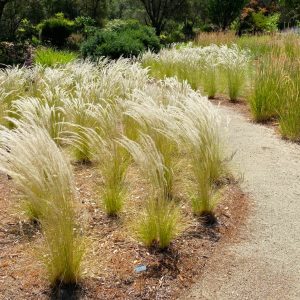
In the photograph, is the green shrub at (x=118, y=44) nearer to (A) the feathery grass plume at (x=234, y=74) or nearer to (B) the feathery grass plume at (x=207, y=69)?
(B) the feathery grass plume at (x=207, y=69)

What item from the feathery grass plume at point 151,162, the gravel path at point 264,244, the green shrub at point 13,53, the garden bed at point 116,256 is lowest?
the gravel path at point 264,244

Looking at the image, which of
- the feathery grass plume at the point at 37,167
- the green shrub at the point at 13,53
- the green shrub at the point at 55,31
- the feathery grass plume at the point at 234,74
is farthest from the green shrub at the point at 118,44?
the green shrub at the point at 55,31

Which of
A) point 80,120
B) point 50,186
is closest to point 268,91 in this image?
point 80,120

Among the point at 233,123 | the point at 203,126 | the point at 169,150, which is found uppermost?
the point at 203,126

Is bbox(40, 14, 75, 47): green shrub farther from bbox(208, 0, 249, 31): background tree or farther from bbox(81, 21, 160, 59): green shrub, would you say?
bbox(81, 21, 160, 59): green shrub

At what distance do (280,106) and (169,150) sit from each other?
8.54 ft

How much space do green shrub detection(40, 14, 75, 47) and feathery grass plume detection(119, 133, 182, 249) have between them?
804 inches

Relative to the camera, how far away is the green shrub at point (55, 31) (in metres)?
21.7

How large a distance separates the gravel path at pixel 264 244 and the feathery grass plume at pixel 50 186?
71cm

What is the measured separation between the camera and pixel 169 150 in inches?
132

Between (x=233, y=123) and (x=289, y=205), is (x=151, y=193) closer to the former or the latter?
(x=289, y=205)

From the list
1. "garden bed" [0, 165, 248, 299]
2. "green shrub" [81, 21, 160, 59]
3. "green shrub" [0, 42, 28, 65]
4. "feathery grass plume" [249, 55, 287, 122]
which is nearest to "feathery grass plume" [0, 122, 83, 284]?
"garden bed" [0, 165, 248, 299]

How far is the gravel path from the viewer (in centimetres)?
233

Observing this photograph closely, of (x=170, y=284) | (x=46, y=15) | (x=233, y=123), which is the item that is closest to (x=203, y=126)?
(x=170, y=284)
